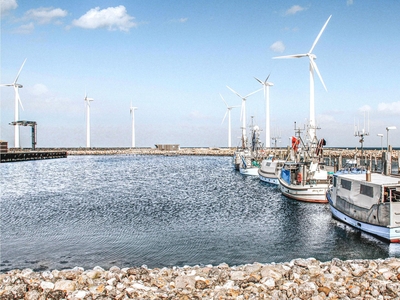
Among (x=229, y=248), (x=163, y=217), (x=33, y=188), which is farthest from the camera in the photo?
(x=33, y=188)

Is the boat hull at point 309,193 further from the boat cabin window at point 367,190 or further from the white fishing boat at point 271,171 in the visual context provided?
the white fishing boat at point 271,171

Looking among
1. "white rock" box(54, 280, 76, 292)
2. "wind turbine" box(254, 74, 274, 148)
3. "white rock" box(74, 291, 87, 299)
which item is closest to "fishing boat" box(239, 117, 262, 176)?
"wind turbine" box(254, 74, 274, 148)

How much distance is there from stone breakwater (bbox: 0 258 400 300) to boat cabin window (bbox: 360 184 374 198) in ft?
39.4

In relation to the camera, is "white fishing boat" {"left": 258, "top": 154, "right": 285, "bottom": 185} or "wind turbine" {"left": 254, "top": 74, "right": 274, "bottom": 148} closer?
"white fishing boat" {"left": 258, "top": 154, "right": 285, "bottom": 185}

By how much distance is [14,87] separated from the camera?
528 ft

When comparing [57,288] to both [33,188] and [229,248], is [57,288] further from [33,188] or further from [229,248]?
[33,188]

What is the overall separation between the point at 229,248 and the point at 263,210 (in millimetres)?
16397

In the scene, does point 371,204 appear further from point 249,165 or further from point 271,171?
point 249,165

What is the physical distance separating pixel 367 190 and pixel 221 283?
61.0 feet

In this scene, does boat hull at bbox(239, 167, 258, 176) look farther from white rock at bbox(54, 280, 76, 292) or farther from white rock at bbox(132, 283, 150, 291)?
white rock at bbox(54, 280, 76, 292)

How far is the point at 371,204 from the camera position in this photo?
92.9ft

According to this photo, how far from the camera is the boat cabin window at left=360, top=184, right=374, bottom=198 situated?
2842 cm

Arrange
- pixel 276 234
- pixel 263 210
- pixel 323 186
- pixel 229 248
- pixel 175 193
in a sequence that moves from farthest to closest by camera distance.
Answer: pixel 175 193 → pixel 323 186 → pixel 263 210 → pixel 276 234 → pixel 229 248

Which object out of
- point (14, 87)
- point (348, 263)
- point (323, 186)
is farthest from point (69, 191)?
point (14, 87)
